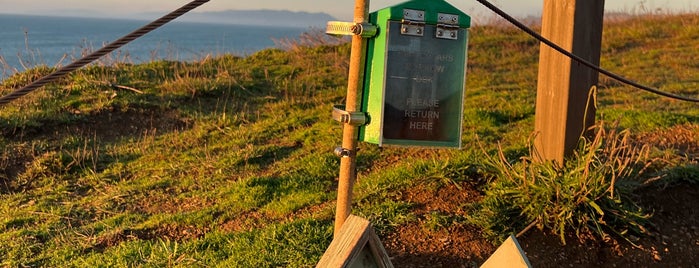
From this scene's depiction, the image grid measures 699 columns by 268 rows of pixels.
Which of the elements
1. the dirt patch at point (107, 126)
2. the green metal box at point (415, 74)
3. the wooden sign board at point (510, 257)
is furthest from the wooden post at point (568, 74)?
the dirt patch at point (107, 126)

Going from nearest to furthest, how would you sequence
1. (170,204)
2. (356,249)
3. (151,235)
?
(356,249) → (151,235) → (170,204)

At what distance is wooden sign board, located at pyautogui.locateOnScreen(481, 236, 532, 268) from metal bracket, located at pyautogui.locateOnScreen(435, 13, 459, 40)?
97cm

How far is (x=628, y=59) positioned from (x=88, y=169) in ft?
28.0

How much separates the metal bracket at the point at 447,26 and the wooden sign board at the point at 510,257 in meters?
0.97

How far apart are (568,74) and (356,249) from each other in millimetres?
2407

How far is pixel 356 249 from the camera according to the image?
2.25 metres

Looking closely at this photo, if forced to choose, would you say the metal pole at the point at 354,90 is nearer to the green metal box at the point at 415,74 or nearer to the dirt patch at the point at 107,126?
the green metal box at the point at 415,74

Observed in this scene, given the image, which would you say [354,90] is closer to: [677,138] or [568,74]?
[568,74]

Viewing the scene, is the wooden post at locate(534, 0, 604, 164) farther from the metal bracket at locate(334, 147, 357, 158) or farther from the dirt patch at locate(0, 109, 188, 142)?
the dirt patch at locate(0, 109, 188, 142)

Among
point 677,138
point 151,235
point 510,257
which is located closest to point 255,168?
point 151,235

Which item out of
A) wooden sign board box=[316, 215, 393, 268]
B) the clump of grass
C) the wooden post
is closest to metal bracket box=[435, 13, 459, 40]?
wooden sign board box=[316, 215, 393, 268]

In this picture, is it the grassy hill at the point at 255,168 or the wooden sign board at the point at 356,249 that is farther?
the grassy hill at the point at 255,168

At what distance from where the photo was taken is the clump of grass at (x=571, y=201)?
3887mm

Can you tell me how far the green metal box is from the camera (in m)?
2.82
